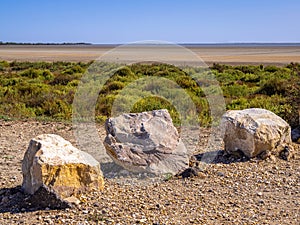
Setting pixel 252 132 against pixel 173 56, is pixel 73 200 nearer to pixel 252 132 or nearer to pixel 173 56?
pixel 252 132

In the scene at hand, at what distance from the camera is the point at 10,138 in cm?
827

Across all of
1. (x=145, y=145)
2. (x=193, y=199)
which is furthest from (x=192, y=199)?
(x=145, y=145)

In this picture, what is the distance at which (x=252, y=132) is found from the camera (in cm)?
647

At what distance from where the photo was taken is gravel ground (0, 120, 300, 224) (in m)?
4.54

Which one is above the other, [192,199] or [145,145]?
[145,145]

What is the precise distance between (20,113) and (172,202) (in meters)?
7.05

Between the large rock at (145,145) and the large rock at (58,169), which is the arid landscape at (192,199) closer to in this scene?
the large rock at (58,169)

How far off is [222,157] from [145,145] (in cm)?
153

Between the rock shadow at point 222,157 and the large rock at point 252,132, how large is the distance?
0.07m

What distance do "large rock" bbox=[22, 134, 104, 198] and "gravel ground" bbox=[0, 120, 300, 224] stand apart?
0.17 metres

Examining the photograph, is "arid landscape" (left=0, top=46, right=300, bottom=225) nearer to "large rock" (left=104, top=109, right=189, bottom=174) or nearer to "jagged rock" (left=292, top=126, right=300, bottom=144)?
"large rock" (left=104, top=109, right=189, bottom=174)

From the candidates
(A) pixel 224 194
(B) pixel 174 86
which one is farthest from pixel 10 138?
(B) pixel 174 86

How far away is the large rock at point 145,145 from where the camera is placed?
5.91 metres

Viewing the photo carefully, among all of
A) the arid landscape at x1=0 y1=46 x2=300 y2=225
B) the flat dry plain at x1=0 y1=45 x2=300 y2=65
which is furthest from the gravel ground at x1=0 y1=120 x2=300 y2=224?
the flat dry plain at x1=0 y1=45 x2=300 y2=65
